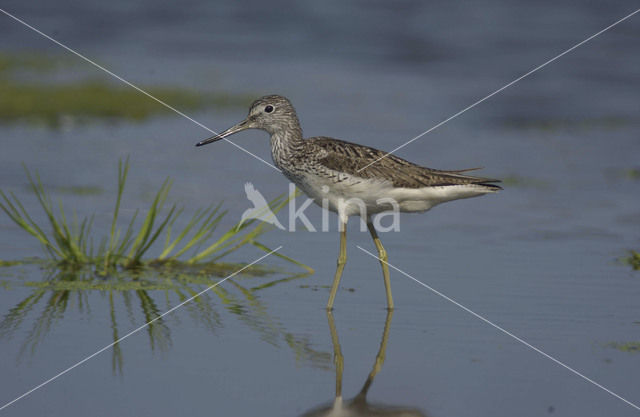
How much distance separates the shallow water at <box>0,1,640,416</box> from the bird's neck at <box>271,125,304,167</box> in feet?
2.90

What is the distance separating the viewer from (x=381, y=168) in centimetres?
753

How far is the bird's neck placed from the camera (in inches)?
307

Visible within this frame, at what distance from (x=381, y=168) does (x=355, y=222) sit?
2313 mm

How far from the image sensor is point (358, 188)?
734 cm

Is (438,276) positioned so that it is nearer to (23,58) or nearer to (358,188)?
(358,188)

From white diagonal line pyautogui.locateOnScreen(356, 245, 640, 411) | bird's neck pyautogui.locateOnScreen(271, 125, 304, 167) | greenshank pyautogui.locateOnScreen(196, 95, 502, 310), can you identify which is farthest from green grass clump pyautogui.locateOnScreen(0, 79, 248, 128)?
white diagonal line pyautogui.locateOnScreen(356, 245, 640, 411)

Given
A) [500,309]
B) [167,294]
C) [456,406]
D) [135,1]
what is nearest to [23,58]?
[135,1]

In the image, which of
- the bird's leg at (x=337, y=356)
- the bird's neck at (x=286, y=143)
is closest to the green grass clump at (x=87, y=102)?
the bird's neck at (x=286, y=143)

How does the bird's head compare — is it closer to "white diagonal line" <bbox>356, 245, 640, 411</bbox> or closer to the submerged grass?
"white diagonal line" <bbox>356, 245, 640, 411</bbox>

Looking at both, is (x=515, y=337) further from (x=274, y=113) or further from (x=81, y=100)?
(x=81, y=100)

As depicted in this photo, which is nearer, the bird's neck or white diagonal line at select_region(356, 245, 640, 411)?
white diagonal line at select_region(356, 245, 640, 411)

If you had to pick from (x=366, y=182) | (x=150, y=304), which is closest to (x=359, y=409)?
(x=150, y=304)

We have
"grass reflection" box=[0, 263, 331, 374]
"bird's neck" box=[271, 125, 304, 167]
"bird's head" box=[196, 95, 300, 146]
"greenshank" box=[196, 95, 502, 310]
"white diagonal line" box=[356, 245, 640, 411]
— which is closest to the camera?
"white diagonal line" box=[356, 245, 640, 411]

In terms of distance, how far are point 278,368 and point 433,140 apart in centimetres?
758
